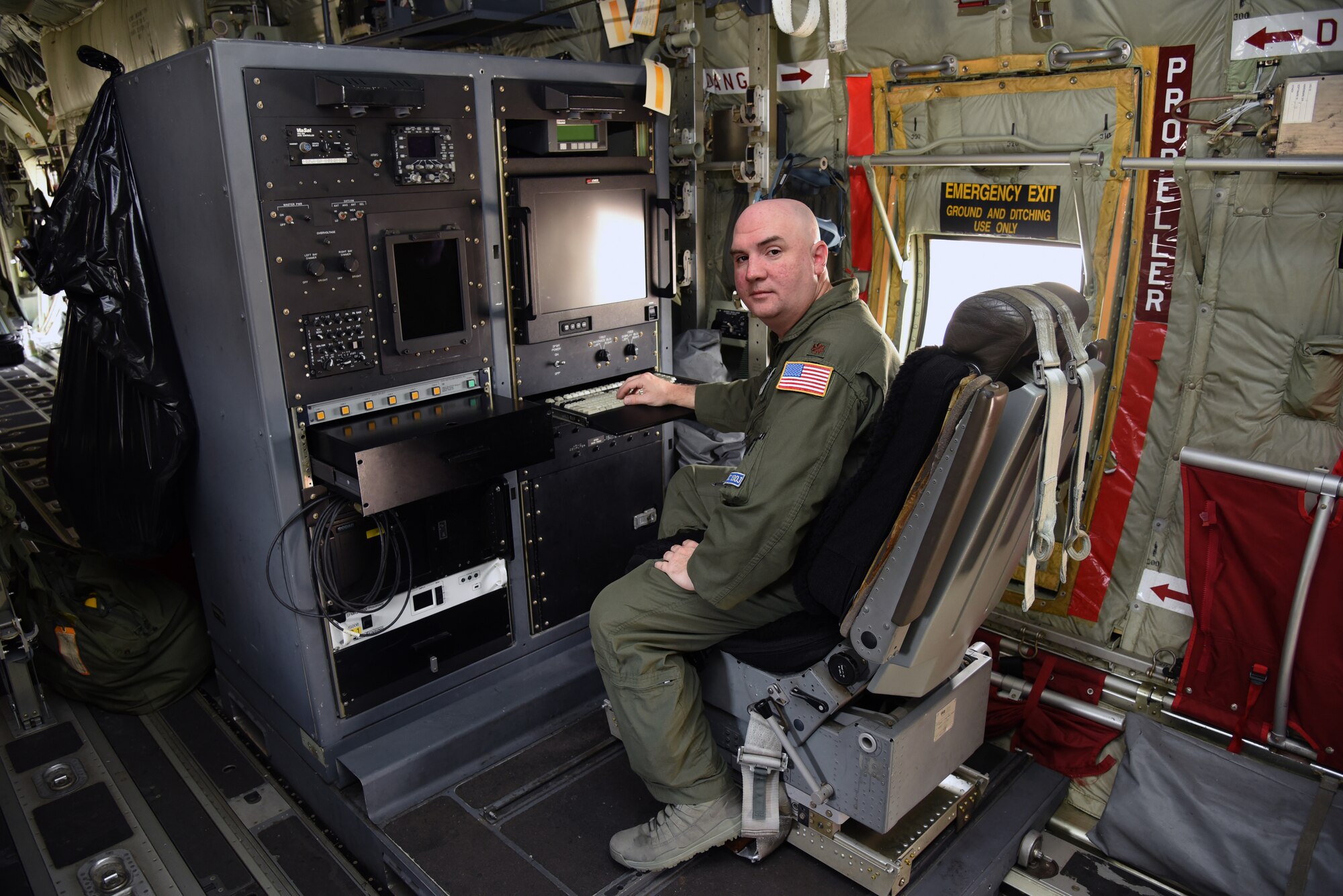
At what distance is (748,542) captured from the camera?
7.80ft

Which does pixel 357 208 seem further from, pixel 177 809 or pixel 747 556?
pixel 177 809

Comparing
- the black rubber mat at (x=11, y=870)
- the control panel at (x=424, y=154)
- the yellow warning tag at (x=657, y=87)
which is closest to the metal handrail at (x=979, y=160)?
the yellow warning tag at (x=657, y=87)

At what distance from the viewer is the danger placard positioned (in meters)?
3.28

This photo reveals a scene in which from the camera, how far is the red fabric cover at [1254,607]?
2.84 metres

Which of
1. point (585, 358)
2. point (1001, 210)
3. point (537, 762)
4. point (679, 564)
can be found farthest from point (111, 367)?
point (1001, 210)

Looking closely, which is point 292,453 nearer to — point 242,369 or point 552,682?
point 242,369

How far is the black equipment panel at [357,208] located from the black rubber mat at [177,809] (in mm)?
1564

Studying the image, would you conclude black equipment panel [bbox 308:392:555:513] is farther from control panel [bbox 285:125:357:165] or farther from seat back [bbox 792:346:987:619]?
seat back [bbox 792:346:987:619]

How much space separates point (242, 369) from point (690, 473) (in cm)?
149

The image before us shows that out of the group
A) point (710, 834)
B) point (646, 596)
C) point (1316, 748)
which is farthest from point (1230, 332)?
point (710, 834)

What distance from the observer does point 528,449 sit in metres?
2.97

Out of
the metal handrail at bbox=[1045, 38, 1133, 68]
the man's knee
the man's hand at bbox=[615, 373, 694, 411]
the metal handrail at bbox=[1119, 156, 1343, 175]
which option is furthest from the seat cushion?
the metal handrail at bbox=[1045, 38, 1133, 68]

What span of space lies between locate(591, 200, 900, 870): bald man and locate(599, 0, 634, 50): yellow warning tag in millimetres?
1520

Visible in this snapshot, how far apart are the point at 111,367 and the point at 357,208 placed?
4.19ft
